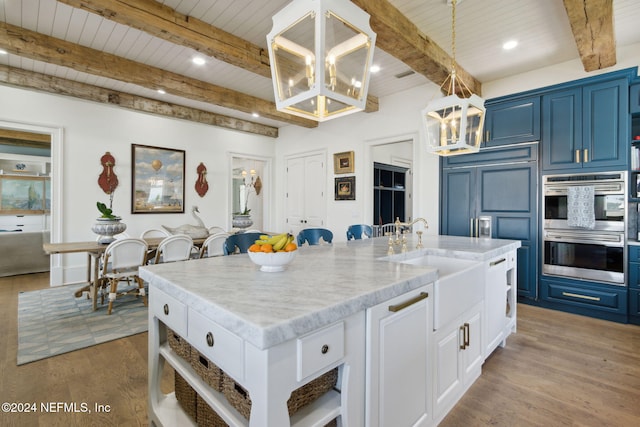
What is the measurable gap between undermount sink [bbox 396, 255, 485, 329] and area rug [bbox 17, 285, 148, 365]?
2.70 m

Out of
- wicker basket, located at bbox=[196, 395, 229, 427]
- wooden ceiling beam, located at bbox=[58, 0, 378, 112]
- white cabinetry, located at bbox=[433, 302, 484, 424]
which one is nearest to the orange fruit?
wicker basket, located at bbox=[196, 395, 229, 427]

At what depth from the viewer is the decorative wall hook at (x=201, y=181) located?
18.6 feet

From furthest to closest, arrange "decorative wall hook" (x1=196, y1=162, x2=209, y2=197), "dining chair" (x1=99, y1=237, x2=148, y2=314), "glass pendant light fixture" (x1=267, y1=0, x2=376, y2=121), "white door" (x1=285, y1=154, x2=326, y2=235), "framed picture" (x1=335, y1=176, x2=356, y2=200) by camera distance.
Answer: "white door" (x1=285, y1=154, x2=326, y2=235) < "decorative wall hook" (x1=196, y1=162, x2=209, y2=197) < "framed picture" (x1=335, y1=176, x2=356, y2=200) < "dining chair" (x1=99, y1=237, x2=148, y2=314) < "glass pendant light fixture" (x1=267, y1=0, x2=376, y2=121)

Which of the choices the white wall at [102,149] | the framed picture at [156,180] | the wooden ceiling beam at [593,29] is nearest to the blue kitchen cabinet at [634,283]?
the wooden ceiling beam at [593,29]

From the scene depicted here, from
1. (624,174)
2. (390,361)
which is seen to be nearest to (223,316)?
(390,361)

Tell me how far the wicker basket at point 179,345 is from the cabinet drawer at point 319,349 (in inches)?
27.9

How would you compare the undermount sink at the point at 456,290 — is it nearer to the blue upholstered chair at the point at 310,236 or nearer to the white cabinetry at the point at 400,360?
the white cabinetry at the point at 400,360

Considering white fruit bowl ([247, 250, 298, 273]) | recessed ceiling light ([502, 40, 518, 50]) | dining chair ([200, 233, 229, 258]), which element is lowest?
dining chair ([200, 233, 229, 258])

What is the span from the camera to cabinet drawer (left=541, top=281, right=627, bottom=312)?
3.01 m

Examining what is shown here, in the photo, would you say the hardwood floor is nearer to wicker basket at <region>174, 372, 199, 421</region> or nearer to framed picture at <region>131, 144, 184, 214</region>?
wicker basket at <region>174, 372, 199, 421</region>

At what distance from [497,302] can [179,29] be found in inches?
139

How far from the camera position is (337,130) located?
5.53 meters

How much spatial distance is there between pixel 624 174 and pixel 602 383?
2.11 metres

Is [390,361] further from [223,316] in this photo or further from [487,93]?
[487,93]
